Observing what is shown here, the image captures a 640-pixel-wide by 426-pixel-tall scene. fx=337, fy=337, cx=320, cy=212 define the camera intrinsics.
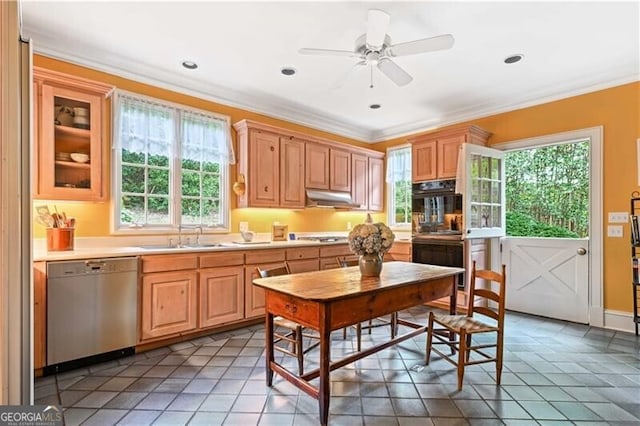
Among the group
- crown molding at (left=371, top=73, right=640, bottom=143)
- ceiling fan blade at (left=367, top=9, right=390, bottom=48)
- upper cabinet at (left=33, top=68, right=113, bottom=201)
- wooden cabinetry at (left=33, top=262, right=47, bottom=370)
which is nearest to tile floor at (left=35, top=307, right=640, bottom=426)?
wooden cabinetry at (left=33, top=262, right=47, bottom=370)

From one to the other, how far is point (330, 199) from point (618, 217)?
344 cm

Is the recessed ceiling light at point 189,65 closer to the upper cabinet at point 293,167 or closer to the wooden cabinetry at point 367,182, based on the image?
the upper cabinet at point 293,167

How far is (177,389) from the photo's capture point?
247 centimetres

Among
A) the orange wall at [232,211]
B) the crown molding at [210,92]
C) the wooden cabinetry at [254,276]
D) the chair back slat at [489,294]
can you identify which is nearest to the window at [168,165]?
the orange wall at [232,211]

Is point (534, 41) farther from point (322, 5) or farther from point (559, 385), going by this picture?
point (559, 385)

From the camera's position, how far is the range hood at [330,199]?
4.91 m

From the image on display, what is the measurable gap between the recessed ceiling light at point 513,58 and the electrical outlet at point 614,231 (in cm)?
213

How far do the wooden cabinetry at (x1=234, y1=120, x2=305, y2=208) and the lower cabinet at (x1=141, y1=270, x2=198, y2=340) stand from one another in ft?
4.30

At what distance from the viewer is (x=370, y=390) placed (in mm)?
2461

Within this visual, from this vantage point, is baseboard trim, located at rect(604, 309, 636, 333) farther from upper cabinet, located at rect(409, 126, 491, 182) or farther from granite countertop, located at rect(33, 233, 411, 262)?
granite countertop, located at rect(33, 233, 411, 262)

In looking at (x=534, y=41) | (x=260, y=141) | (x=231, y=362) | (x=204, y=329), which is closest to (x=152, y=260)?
(x=204, y=329)

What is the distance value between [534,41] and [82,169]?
4.35 m

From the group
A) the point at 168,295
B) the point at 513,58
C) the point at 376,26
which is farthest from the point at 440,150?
the point at 168,295

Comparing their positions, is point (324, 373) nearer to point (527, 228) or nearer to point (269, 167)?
point (269, 167)
